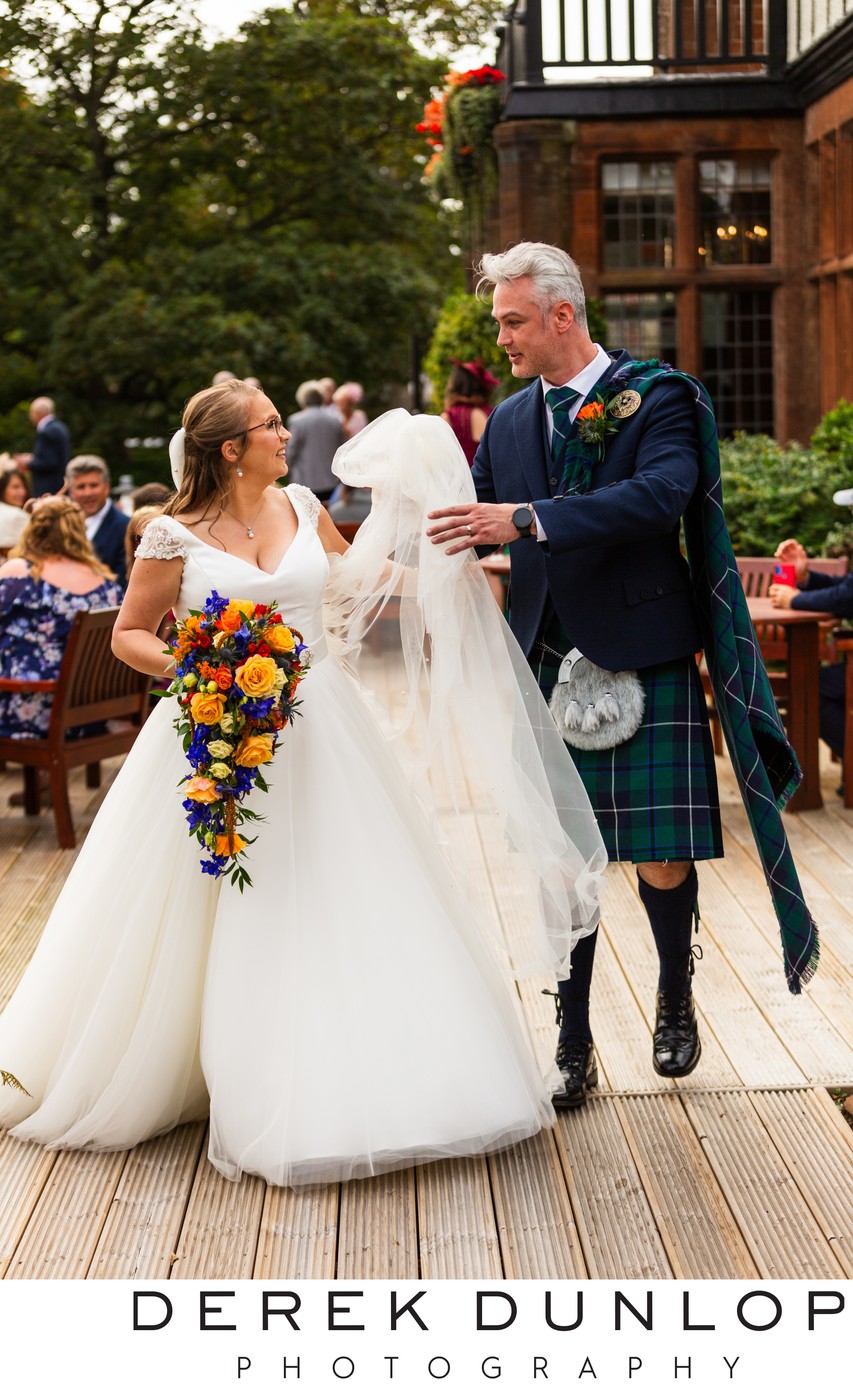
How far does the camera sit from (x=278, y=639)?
11.1ft

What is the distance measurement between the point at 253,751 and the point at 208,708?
137 millimetres

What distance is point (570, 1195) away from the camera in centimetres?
341

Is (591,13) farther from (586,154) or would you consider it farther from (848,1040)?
(848,1040)

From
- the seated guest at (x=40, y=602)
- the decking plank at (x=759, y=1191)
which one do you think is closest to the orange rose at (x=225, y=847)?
the decking plank at (x=759, y=1191)

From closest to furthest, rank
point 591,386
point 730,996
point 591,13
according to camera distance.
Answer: point 591,386, point 730,996, point 591,13

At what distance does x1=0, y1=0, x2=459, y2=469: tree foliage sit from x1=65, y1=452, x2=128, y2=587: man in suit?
1308cm

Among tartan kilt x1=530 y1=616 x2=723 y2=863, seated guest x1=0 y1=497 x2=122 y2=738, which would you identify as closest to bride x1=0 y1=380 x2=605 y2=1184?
tartan kilt x1=530 y1=616 x2=723 y2=863

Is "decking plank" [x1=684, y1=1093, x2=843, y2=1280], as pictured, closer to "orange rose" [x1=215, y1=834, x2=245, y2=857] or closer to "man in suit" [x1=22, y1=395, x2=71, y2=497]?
"orange rose" [x1=215, y1=834, x2=245, y2=857]

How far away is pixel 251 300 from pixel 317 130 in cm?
285

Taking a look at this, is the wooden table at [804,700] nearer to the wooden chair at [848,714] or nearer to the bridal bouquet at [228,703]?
the wooden chair at [848,714]

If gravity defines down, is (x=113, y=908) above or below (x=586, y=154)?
below

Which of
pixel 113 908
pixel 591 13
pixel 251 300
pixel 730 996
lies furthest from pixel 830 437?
pixel 251 300

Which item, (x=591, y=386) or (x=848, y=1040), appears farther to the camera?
(x=848, y=1040)

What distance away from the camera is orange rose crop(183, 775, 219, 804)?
337cm
